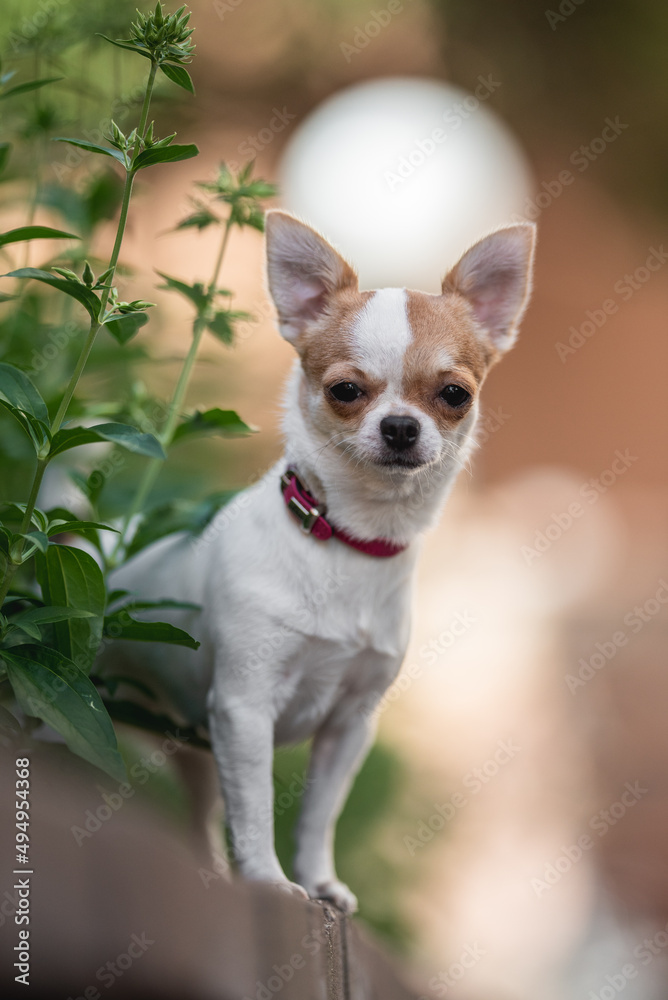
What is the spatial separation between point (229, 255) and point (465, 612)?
269 cm

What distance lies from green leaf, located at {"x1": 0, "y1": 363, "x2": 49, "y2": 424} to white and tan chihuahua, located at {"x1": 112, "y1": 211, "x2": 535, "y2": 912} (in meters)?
0.56

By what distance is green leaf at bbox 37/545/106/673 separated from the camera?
1.31 meters

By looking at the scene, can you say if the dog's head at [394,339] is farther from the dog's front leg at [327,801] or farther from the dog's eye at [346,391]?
the dog's front leg at [327,801]

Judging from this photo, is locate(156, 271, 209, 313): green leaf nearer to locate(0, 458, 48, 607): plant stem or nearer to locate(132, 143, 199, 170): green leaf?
locate(132, 143, 199, 170): green leaf

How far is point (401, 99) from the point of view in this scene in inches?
207

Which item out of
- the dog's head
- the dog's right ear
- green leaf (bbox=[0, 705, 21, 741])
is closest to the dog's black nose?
the dog's head

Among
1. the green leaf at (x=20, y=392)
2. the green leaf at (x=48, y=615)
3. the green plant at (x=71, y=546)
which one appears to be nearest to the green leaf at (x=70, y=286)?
the green plant at (x=71, y=546)

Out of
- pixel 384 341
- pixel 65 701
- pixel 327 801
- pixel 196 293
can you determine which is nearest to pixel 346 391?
pixel 384 341

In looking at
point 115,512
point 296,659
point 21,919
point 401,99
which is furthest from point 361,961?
point 401,99

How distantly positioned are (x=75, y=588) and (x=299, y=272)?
33.2 inches

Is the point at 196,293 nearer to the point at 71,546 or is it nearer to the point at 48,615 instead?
the point at 71,546

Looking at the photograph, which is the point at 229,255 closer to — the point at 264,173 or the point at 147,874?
the point at 264,173

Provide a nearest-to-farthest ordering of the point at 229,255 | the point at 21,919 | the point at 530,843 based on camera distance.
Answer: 1. the point at 21,919
2. the point at 530,843
3. the point at 229,255

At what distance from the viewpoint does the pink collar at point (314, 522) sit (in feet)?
5.44
